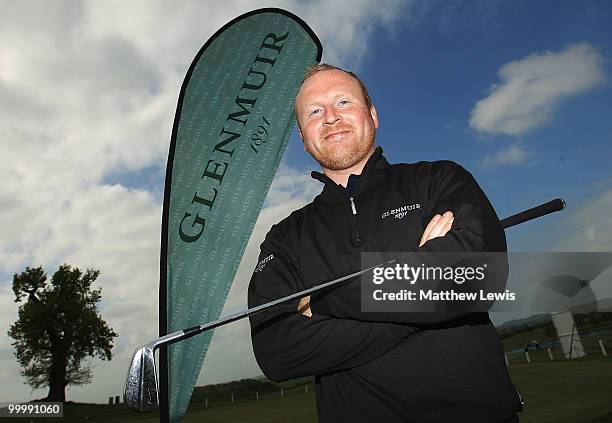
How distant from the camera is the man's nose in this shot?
227 cm

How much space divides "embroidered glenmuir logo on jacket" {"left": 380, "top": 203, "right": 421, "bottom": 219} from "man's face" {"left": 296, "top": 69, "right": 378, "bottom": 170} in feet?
1.03

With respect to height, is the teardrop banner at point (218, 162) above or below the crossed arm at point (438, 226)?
above

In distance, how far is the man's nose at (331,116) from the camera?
89.4 inches

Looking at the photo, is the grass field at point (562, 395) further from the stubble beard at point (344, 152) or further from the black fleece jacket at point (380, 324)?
the stubble beard at point (344, 152)

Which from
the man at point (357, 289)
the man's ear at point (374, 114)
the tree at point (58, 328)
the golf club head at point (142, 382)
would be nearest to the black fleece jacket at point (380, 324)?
the man at point (357, 289)

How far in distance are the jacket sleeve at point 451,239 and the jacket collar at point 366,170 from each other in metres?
0.21

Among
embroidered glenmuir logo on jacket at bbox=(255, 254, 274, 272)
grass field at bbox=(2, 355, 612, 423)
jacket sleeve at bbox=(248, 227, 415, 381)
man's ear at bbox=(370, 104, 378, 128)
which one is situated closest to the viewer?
jacket sleeve at bbox=(248, 227, 415, 381)

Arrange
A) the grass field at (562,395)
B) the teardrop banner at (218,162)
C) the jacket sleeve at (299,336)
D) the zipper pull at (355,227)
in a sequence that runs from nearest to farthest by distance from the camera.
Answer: the jacket sleeve at (299,336)
the zipper pull at (355,227)
the teardrop banner at (218,162)
the grass field at (562,395)

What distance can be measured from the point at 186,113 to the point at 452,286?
405 centimetres

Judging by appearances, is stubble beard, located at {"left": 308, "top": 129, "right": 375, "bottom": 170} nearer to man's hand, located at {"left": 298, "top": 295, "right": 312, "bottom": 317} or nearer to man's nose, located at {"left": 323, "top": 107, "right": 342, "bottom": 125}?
man's nose, located at {"left": 323, "top": 107, "right": 342, "bottom": 125}

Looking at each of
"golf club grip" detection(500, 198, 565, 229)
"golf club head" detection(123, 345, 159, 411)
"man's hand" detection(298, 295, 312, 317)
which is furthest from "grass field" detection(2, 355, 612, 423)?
"golf club head" detection(123, 345, 159, 411)

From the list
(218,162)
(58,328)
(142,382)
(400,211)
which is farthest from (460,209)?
(58,328)

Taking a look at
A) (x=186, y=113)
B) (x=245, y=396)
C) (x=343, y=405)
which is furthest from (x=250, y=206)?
(x=245, y=396)

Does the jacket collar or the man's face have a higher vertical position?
the man's face
